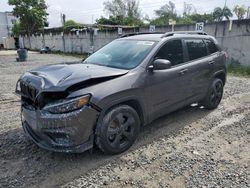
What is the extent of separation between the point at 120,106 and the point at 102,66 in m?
0.81

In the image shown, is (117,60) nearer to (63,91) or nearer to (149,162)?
(63,91)

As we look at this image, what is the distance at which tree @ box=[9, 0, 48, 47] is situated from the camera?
122 ft

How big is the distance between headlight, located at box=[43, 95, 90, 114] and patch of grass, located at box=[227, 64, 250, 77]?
8682 mm

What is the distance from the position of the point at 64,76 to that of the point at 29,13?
38845 mm

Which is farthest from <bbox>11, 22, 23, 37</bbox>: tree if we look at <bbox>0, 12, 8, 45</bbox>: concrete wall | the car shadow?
the car shadow

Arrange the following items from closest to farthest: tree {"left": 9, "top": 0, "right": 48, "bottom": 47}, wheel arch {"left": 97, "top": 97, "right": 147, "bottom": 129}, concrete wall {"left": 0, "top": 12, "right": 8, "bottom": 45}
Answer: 1. wheel arch {"left": 97, "top": 97, "right": 147, "bottom": 129}
2. tree {"left": 9, "top": 0, "right": 48, "bottom": 47}
3. concrete wall {"left": 0, "top": 12, "right": 8, "bottom": 45}

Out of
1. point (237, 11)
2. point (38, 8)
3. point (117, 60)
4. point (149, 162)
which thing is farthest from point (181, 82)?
point (38, 8)

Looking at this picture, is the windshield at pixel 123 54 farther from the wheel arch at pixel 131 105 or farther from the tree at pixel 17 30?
the tree at pixel 17 30

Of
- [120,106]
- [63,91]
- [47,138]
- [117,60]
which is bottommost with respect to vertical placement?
[47,138]

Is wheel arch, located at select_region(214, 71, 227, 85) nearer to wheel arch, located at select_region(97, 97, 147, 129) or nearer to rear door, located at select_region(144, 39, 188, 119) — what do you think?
rear door, located at select_region(144, 39, 188, 119)

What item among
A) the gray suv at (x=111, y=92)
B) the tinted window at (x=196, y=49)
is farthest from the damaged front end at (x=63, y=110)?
the tinted window at (x=196, y=49)

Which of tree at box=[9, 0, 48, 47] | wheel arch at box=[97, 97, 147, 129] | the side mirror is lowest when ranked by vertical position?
wheel arch at box=[97, 97, 147, 129]

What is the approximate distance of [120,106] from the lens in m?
3.32

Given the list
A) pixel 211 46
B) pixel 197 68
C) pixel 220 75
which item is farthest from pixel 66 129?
pixel 220 75
